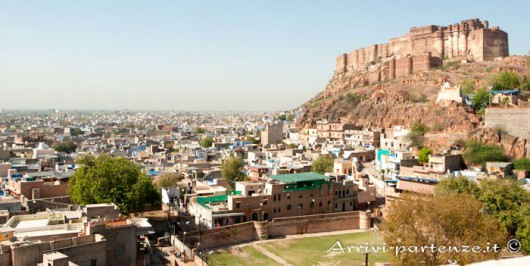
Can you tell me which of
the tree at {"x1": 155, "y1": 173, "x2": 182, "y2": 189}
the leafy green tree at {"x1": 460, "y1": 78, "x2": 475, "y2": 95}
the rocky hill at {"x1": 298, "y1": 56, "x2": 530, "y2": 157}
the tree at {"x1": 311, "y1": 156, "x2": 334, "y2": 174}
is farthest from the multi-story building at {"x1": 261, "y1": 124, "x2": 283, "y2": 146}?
the tree at {"x1": 155, "y1": 173, "x2": 182, "y2": 189}

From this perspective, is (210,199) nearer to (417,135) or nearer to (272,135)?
(417,135)

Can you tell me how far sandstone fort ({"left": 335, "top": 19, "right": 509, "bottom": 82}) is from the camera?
76.2 m

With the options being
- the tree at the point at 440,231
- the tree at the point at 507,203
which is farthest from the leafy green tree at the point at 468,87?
the tree at the point at 440,231

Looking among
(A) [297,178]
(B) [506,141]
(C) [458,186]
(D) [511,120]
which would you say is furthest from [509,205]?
(D) [511,120]

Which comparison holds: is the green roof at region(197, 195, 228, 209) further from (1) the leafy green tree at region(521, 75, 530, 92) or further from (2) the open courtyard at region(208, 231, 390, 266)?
(1) the leafy green tree at region(521, 75, 530, 92)

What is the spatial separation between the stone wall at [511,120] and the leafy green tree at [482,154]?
3567 mm

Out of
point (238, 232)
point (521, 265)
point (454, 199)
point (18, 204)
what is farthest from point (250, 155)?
point (521, 265)

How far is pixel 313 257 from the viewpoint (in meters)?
25.7

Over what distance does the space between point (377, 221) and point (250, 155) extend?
20688 mm

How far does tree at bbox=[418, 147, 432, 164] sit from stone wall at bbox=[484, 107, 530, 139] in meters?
7.21

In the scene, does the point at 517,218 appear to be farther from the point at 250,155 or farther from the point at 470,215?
the point at 250,155

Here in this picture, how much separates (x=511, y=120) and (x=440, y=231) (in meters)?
30.8

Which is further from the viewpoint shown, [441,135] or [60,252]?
[441,135]

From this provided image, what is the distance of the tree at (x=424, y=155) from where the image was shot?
4291cm
